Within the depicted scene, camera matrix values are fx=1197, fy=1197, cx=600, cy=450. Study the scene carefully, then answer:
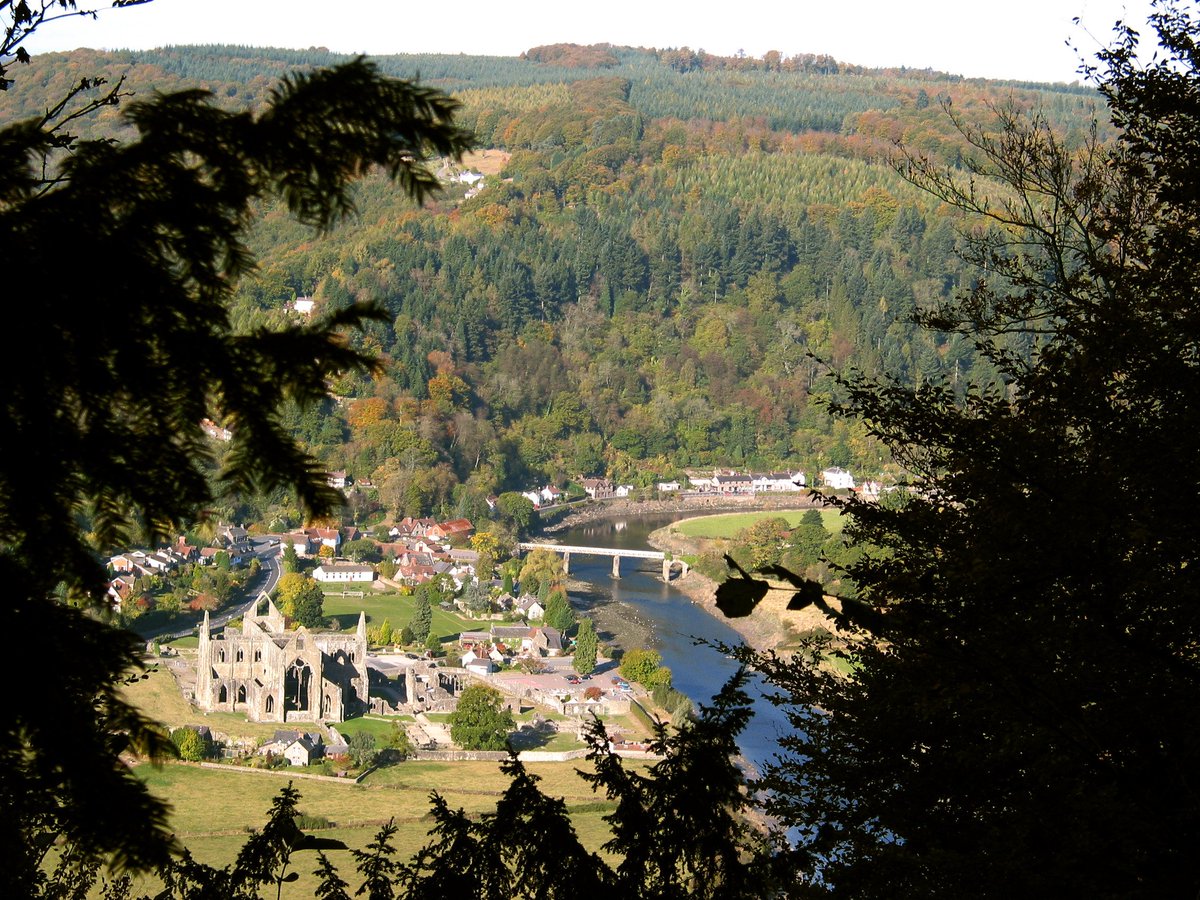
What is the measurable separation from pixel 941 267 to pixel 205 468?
63.8 metres

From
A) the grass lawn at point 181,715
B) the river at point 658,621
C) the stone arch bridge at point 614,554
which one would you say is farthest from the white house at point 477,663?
the stone arch bridge at point 614,554

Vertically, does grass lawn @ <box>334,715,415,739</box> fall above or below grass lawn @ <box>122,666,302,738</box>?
below

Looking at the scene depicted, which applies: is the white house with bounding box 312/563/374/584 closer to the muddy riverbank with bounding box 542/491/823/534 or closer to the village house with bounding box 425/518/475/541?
the village house with bounding box 425/518/475/541

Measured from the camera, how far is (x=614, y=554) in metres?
33.6

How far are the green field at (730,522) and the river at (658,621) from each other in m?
1.54

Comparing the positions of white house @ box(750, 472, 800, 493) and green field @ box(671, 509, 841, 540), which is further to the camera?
white house @ box(750, 472, 800, 493)

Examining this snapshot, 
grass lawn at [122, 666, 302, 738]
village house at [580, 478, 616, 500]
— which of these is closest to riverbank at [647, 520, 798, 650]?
grass lawn at [122, 666, 302, 738]

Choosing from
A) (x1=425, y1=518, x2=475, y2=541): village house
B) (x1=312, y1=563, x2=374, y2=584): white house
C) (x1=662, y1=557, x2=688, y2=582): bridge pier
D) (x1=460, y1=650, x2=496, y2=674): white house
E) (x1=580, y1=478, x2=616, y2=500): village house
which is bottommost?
(x1=580, y1=478, x2=616, y2=500): village house

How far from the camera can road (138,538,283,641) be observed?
2425cm

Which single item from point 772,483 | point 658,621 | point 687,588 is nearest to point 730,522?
point 772,483

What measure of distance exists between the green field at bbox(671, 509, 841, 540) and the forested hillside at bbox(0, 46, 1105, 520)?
12.7ft

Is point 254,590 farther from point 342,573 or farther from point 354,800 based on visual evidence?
point 354,800

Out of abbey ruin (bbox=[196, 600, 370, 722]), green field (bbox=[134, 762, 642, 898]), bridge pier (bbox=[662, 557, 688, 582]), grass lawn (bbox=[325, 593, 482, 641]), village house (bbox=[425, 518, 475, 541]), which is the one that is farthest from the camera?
village house (bbox=[425, 518, 475, 541])

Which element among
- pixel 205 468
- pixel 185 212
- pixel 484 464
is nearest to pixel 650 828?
pixel 205 468
